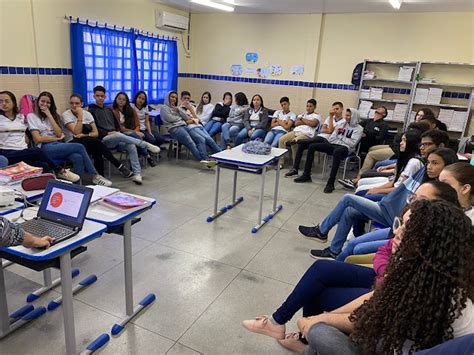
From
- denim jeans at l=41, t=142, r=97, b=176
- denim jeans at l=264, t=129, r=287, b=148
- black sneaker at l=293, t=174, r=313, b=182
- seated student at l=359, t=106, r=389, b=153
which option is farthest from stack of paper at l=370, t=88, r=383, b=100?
denim jeans at l=41, t=142, r=97, b=176

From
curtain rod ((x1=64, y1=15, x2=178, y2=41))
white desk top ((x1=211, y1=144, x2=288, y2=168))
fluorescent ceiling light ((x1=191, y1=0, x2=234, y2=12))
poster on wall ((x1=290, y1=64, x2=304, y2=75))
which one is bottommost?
white desk top ((x1=211, y1=144, x2=288, y2=168))

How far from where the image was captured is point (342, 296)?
1666 mm

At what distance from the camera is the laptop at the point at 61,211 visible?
1.66 meters

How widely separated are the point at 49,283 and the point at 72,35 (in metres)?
3.73

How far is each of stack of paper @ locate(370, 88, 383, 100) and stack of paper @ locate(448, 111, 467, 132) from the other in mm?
1181

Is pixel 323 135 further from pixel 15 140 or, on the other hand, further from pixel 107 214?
pixel 107 214

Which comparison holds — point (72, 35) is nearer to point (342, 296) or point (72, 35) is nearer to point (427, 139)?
point (427, 139)

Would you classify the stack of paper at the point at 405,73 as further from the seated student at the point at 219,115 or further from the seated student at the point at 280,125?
the seated student at the point at 219,115

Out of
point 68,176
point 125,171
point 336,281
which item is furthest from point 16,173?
point 125,171

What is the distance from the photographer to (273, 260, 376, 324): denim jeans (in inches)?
67.1

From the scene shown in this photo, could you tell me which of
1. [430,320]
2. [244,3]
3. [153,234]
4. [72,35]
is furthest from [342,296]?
[244,3]

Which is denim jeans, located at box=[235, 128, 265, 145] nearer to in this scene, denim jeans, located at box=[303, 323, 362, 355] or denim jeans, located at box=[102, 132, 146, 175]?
denim jeans, located at box=[102, 132, 146, 175]

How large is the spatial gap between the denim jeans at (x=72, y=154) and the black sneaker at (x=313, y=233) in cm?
268

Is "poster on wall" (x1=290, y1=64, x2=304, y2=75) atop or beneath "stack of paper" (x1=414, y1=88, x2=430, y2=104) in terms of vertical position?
atop
